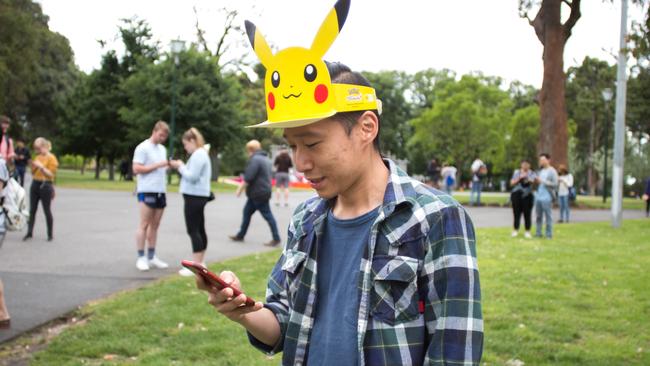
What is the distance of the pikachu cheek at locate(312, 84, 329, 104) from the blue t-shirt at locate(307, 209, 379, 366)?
379mm

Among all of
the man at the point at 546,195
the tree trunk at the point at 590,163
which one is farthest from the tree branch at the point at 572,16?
the tree trunk at the point at 590,163

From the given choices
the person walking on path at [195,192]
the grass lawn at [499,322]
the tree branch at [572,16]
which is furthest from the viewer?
the tree branch at [572,16]

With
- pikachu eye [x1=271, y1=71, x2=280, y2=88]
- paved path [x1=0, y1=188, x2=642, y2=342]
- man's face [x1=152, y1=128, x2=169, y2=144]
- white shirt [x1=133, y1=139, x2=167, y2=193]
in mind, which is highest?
man's face [x1=152, y1=128, x2=169, y2=144]

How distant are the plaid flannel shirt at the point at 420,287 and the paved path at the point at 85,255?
14.5 ft

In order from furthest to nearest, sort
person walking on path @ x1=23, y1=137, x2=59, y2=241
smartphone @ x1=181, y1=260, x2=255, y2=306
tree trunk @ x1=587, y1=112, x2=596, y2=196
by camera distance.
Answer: tree trunk @ x1=587, y1=112, x2=596, y2=196
person walking on path @ x1=23, y1=137, x2=59, y2=241
smartphone @ x1=181, y1=260, x2=255, y2=306

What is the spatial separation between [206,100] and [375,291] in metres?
37.7

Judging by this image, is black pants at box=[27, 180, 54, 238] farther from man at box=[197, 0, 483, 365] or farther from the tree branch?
the tree branch

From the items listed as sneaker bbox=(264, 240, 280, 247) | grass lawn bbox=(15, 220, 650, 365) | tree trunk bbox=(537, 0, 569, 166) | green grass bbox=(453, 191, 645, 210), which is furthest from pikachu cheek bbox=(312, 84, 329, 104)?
tree trunk bbox=(537, 0, 569, 166)

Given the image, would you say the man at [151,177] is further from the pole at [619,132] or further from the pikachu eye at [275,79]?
the pole at [619,132]

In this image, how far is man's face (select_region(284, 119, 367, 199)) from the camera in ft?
6.59

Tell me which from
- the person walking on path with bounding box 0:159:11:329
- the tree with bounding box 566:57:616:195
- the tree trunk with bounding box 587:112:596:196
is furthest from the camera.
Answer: the tree trunk with bounding box 587:112:596:196

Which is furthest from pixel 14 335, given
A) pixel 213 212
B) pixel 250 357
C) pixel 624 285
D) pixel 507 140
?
pixel 507 140

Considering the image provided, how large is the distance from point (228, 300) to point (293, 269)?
0.86 ft

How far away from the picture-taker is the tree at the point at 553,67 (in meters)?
23.6
